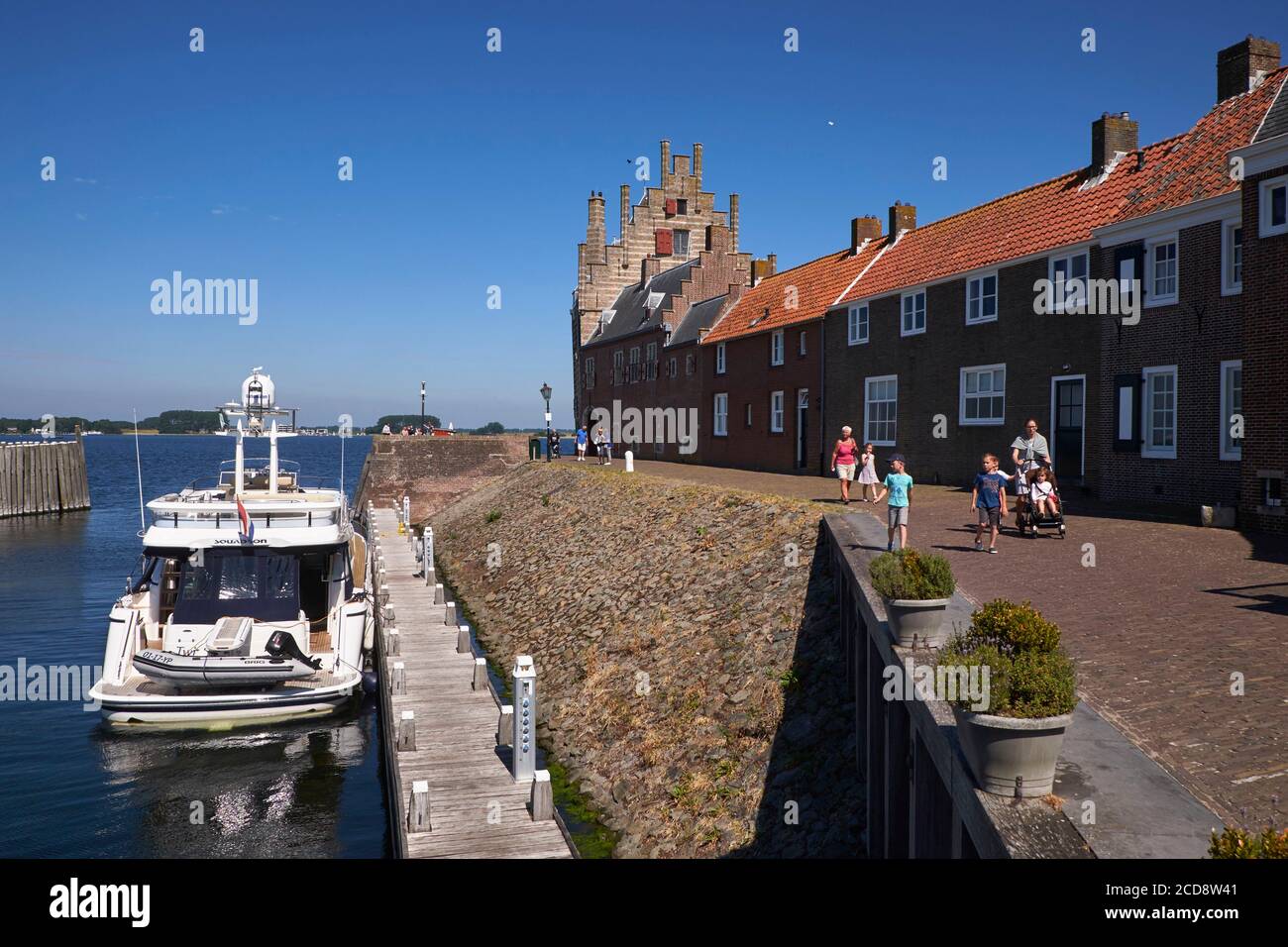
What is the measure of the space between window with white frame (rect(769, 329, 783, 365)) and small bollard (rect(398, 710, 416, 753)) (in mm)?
27858

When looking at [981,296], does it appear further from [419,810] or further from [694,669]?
[419,810]

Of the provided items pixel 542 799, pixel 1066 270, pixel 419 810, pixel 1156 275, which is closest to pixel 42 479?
pixel 419 810

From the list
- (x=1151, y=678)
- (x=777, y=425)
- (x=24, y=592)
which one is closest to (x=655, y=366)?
(x=777, y=425)

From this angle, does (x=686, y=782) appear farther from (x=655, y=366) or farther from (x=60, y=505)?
(x=60, y=505)

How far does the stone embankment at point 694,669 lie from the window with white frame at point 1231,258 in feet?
34.6

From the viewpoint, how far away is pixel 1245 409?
1881 centimetres

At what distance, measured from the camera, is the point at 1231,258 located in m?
20.5

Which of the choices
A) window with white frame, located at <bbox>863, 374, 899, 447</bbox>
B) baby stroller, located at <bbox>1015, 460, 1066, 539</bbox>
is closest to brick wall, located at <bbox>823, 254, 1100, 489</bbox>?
window with white frame, located at <bbox>863, 374, 899, 447</bbox>

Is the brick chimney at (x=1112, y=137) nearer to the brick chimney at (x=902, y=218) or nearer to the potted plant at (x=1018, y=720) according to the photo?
the brick chimney at (x=902, y=218)

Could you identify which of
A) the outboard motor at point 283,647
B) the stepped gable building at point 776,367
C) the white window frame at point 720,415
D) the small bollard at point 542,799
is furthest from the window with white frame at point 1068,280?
the outboard motor at point 283,647

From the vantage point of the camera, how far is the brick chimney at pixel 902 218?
35.8m

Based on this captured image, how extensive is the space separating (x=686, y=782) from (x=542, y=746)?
458 cm

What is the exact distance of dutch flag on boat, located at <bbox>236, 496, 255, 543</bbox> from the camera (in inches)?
775

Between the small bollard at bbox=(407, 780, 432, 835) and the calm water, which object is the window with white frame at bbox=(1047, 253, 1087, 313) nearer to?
the calm water
